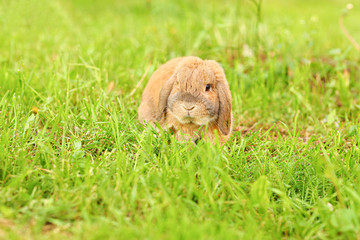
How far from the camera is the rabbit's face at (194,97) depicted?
3014 millimetres

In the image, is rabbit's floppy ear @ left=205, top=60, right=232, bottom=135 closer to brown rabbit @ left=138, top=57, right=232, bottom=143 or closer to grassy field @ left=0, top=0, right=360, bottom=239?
brown rabbit @ left=138, top=57, right=232, bottom=143

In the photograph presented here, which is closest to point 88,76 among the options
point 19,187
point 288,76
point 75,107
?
point 75,107

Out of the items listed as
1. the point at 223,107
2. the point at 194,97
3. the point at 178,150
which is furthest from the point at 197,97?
the point at 178,150

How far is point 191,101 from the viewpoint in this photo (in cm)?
301

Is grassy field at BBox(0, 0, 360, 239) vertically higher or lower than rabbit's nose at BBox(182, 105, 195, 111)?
lower

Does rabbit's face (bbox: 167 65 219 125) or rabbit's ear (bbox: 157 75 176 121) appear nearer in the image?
rabbit's face (bbox: 167 65 219 125)

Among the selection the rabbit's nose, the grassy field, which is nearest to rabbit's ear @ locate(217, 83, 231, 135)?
the grassy field

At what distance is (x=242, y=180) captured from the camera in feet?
9.20

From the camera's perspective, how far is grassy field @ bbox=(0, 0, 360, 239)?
227cm

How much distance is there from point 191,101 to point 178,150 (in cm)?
40

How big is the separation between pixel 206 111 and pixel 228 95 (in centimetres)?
29

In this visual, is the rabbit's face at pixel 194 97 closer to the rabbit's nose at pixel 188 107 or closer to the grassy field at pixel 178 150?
the rabbit's nose at pixel 188 107

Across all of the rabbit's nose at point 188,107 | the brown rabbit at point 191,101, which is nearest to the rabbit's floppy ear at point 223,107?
the brown rabbit at point 191,101

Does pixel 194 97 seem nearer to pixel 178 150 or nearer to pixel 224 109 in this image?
pixel 224 109
